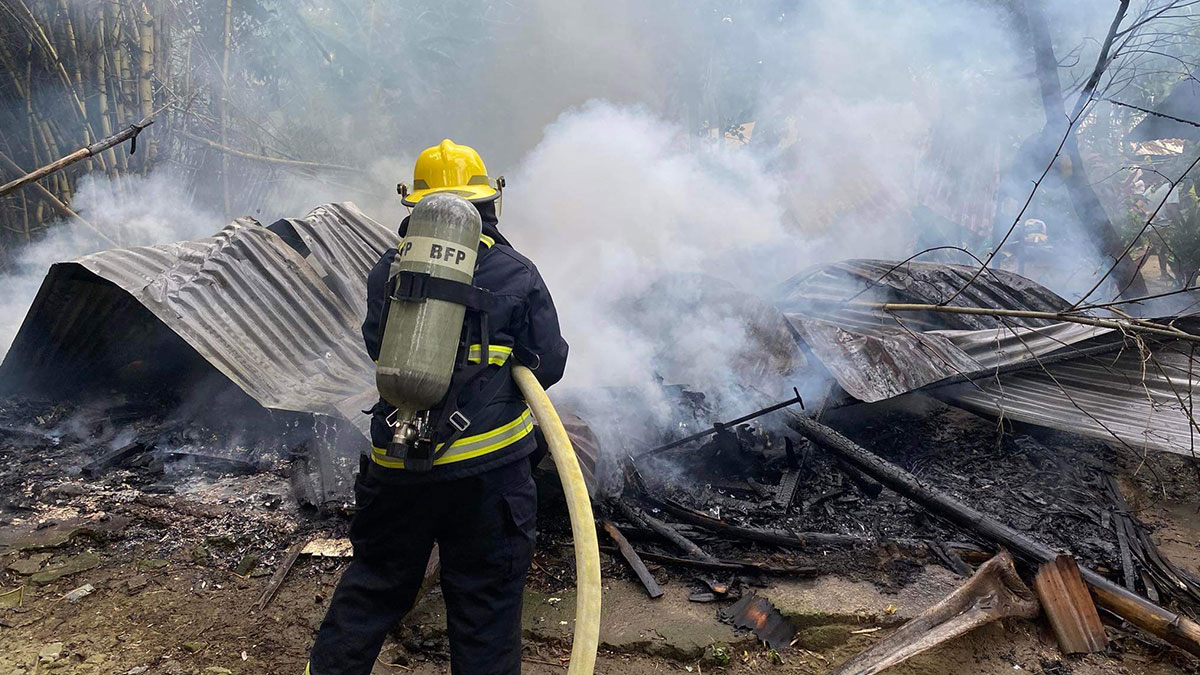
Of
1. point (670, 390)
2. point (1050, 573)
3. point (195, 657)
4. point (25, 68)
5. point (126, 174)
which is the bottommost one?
point (195, 657)

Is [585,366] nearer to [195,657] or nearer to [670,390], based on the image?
[670,390]

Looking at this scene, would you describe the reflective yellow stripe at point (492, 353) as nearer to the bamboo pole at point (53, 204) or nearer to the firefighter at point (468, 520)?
the firefighter at point (468, 520)

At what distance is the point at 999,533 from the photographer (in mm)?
3742

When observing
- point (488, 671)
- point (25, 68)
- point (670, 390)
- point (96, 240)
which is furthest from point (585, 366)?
point (25, 68)

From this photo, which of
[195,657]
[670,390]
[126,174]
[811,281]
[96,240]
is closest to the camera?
[195,657]

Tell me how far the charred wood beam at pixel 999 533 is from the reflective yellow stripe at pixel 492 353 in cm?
297

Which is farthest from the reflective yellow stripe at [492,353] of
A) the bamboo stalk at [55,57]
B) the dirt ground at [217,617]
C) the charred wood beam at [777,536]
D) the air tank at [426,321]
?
the bamboo stalk at [55,57]

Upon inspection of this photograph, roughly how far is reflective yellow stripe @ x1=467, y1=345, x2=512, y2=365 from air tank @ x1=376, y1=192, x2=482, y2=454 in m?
0.11

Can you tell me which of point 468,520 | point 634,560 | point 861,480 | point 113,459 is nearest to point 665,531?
point 634,560

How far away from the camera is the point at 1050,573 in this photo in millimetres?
3336

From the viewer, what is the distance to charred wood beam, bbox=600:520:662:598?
136 inches

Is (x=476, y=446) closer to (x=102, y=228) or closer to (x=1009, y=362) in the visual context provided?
(x=1009, y=362)

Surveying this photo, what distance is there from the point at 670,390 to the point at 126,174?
6.62 meters

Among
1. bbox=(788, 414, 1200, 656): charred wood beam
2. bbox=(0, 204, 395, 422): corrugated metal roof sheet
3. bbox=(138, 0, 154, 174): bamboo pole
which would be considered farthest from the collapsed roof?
bbox=(138, 0, 154, 174): bamboo pole
